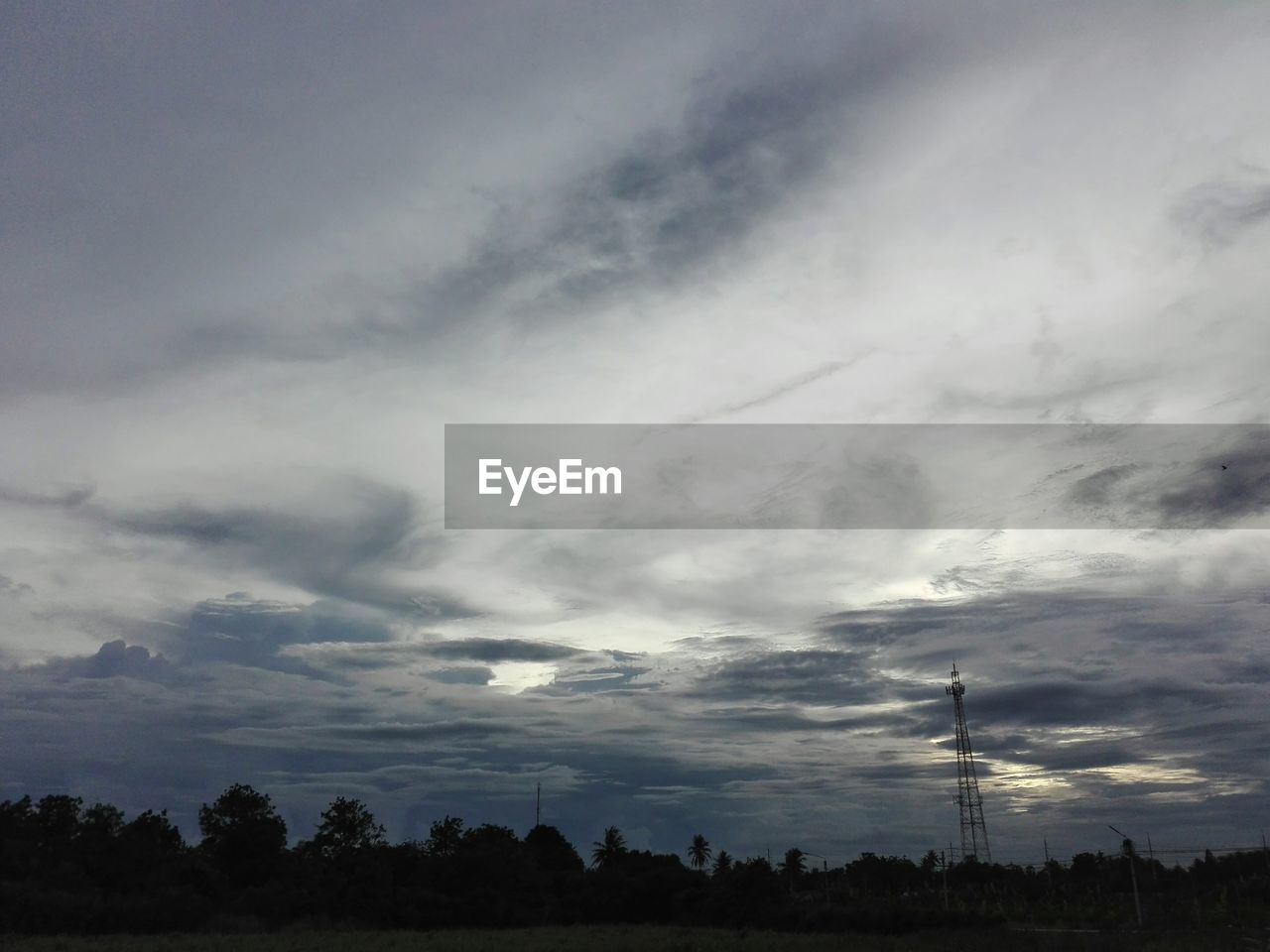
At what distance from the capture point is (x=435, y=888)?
80125 millimetres

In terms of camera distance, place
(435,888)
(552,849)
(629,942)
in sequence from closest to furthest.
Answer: (629,942) < (435,888) < (552,849)

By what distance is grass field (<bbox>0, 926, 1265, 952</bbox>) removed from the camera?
44781 mm

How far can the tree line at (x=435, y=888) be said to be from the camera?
214 ft

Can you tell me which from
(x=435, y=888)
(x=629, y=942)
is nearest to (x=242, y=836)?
(x=435, y=888)

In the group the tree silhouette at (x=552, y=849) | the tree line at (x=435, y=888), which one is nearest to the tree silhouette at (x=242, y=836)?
the tree line at (x=435, y=888)

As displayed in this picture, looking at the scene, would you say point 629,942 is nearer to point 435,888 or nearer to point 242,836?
point 435,888

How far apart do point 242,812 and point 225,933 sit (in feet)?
116

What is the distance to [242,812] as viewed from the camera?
309 feet

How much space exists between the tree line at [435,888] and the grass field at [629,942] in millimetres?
9419

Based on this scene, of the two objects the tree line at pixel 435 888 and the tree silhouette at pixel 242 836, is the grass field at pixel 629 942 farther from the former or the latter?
the tree silhouette at pixel 242 836

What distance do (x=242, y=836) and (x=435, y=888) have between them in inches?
953

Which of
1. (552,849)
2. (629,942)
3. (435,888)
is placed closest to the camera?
(629,942)

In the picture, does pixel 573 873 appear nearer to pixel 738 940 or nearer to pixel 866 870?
pixel 738 940

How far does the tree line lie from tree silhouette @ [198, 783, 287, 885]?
133 mm
